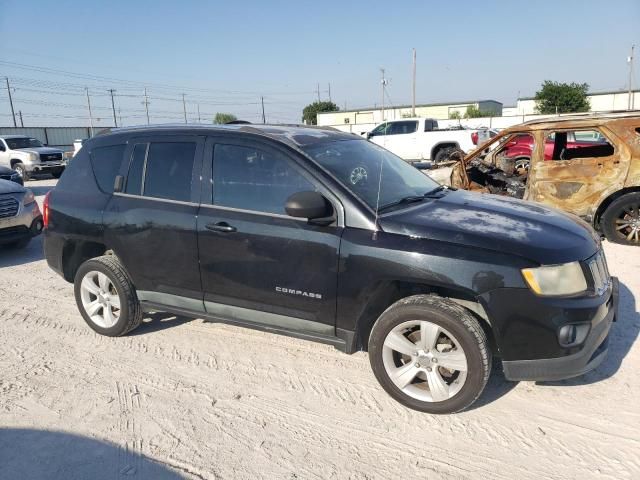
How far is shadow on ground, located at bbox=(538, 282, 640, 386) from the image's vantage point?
3408mm

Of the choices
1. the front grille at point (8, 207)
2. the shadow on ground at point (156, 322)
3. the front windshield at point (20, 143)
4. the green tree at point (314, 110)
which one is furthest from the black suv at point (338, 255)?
the green tree at point (314, 110)

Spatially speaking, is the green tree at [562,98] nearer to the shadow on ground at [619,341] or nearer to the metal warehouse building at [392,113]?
the metal warehouse building at [392,113]

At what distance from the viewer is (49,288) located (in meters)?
5.81

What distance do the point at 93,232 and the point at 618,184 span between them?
6.50 m

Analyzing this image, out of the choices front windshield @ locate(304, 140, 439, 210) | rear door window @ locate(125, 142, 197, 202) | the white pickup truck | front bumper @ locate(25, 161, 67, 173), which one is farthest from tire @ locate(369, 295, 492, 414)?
front bumper @ locate(25, 161, 67, 173)

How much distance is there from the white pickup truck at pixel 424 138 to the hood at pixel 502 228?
48.1 ft

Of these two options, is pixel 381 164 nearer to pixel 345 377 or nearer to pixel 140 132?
pixel 345 377

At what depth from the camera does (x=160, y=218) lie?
385 cm

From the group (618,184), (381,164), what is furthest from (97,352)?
(618,184)

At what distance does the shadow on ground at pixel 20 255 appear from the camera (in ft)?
23.3

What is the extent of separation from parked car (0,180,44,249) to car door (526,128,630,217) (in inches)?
296

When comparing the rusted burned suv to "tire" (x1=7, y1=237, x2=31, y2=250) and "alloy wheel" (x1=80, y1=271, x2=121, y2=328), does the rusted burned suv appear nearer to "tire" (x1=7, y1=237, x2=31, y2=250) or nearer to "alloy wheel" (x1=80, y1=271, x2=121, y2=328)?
"alloy wheel" (x1=80, y1=271, x2=121, y2=328)

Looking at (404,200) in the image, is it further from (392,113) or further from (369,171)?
(392,113)

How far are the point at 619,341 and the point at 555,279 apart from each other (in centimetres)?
157
